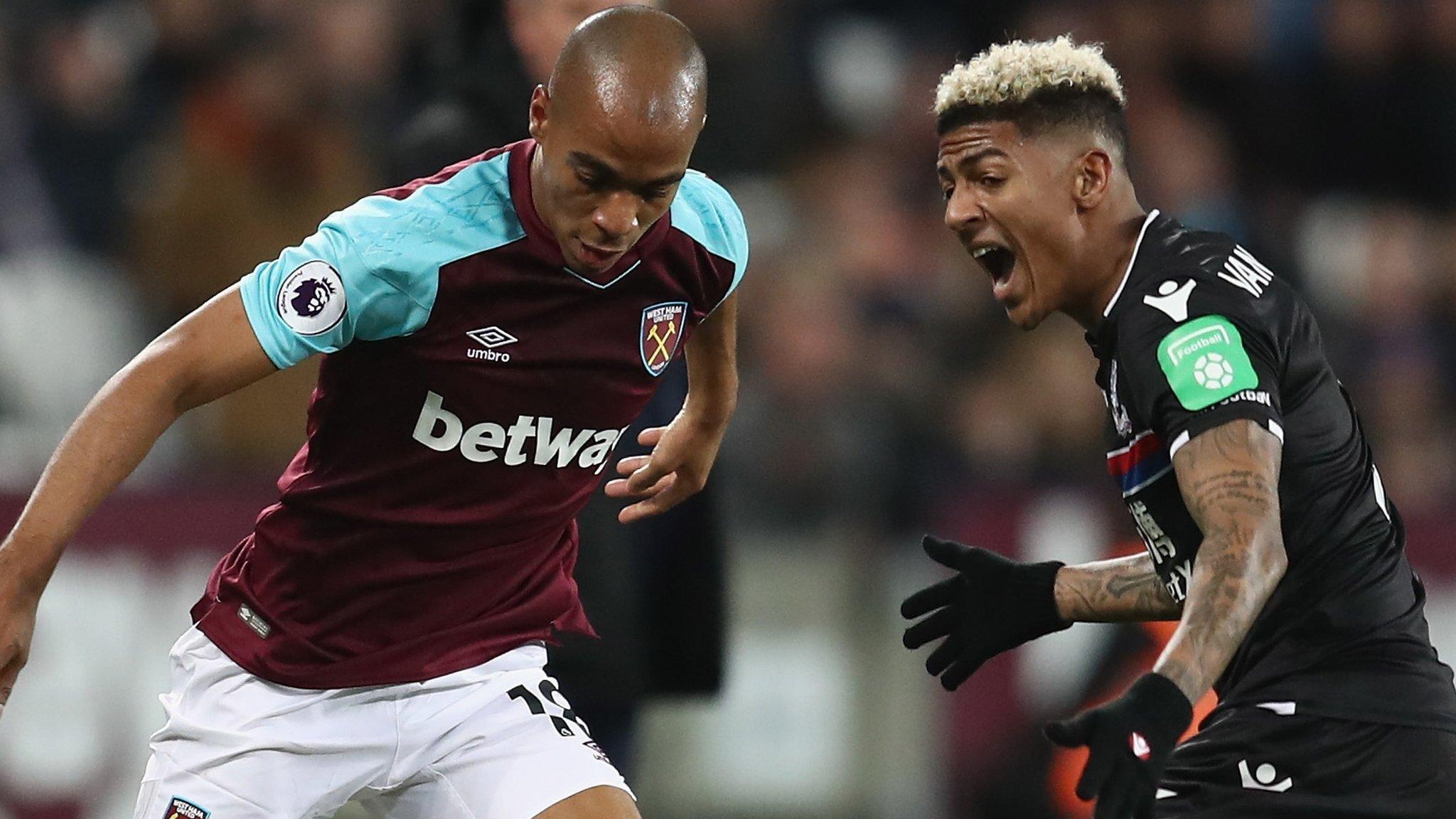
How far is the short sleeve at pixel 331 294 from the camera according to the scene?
314cm

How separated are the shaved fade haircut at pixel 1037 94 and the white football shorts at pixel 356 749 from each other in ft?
4.34

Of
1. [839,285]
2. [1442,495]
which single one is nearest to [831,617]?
[839,285]

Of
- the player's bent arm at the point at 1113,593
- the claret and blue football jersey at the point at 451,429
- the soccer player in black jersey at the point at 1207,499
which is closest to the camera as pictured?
the soccer player in black jersey at the point at 1207,499

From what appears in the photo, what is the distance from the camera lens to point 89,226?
7254 millimetres

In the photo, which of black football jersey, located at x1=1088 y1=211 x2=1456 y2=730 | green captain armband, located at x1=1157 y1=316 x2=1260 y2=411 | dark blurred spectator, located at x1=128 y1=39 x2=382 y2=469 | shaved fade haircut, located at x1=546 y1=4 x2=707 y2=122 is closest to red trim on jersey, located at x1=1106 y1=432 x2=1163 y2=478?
black football jersey, located at x1=1088 y1=211 x2=1456 y2=730

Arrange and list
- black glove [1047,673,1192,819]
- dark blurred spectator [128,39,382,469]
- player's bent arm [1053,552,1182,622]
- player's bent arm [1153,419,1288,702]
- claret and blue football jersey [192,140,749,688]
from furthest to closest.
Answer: dark blurred spectator [128,39,382,469]
player's bent arm [1053,552,1182,622]
claret and blue football jersey [192,140,749,688]
player's bent arm [1153,419,1288,702]
black glove [1047,673,1192,819]

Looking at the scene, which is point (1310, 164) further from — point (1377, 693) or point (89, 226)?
point (1377, 693)

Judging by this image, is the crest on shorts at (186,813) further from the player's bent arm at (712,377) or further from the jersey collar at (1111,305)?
the jersey collar at (1111,305)

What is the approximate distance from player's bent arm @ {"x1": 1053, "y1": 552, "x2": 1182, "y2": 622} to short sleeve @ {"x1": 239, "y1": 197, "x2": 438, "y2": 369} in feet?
4.24

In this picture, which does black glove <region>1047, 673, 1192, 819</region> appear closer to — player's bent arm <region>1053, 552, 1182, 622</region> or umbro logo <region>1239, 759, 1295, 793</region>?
umbro logo <region>1239, 759, 1295, 793</region>

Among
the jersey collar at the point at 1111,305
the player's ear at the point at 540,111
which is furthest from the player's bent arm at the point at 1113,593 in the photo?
the player's ear at the point at 540,111

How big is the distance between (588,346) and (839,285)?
13.8 feet

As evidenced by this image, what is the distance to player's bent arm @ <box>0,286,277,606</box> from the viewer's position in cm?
300

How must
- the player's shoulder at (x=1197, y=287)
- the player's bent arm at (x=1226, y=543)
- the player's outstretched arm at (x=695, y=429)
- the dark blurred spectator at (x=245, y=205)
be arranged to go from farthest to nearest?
1. the dark blurred spectator at (x=245, y=205)
2. the player's outstretched arm at (x=695, y=429)
3. the player's shoulder at (x=1197, y=287)
4. the player's bent arm at (x=1226, y=543)
